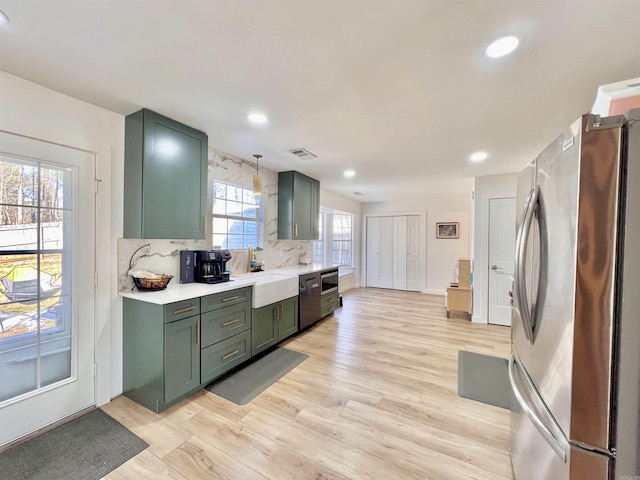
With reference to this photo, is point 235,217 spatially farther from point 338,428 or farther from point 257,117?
point 338,428

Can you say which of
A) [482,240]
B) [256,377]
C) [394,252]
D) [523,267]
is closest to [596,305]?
[523,267]

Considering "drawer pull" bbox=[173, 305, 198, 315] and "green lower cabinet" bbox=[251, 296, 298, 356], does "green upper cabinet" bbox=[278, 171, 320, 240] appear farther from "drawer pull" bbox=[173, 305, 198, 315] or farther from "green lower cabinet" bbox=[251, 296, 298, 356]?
"drawer pull" bbox=[173, 305, 198, 315]

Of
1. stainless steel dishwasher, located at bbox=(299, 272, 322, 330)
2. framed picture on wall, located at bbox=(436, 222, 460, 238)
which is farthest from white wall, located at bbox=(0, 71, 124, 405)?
framed picture on wall, located at bbox=(436, 222, 460, 238)

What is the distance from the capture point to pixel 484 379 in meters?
2.57

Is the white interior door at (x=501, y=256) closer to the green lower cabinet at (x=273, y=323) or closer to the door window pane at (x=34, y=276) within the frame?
the green lower cabinet at (x=273, y=323)

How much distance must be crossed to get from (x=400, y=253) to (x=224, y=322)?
17.4 ft

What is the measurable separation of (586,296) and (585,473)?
1.77 ft

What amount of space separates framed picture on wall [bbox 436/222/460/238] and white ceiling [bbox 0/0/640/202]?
3.78 metres

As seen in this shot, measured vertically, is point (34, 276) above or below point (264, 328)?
above

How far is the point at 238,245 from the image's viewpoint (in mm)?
3527

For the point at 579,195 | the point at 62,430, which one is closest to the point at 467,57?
the point at 579,195

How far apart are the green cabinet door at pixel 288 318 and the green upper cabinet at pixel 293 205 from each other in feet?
3.51

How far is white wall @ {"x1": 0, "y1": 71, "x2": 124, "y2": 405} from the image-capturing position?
1.79m

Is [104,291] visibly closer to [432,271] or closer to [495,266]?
[495,266]
